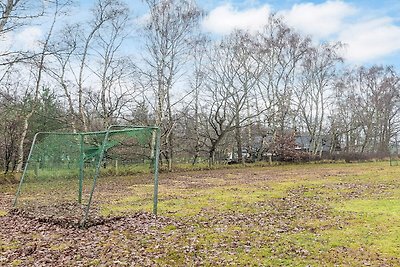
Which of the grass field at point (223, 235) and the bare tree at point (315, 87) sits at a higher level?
the bare tree at point (315, 87)

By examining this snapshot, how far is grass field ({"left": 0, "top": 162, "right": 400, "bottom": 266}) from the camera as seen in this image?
17.9 feet

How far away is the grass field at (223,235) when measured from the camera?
17.9ft

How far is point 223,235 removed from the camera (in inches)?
266

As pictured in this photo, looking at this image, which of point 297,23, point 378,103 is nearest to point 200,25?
point 297,23

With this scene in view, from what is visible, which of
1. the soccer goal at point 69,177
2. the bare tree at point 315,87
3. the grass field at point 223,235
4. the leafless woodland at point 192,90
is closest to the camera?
the grass field at point 223,235

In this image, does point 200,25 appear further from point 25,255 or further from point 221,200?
point 25,255

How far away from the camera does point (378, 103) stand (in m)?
41.7

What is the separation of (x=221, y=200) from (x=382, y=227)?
481 centimetres

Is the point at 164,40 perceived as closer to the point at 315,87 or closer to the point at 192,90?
the point at 192,90

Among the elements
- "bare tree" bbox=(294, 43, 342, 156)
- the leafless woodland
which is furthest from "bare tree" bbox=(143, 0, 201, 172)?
"bare tree" bbox=(294, 43, 342, 156)

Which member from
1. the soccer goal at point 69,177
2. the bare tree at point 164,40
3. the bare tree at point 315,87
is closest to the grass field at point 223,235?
the soccer goal at point 69,177

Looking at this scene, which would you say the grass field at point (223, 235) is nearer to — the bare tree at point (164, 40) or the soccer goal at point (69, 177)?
the soccer goal at point (69, 177)

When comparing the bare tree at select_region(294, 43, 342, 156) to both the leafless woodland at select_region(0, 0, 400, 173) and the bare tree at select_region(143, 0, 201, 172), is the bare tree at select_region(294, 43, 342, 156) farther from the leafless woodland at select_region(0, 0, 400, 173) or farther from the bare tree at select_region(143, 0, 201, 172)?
the bare tree at select_region(143, 0, 201, 172)

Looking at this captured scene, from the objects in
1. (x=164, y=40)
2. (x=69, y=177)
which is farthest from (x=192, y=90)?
(x=69, y=177)
